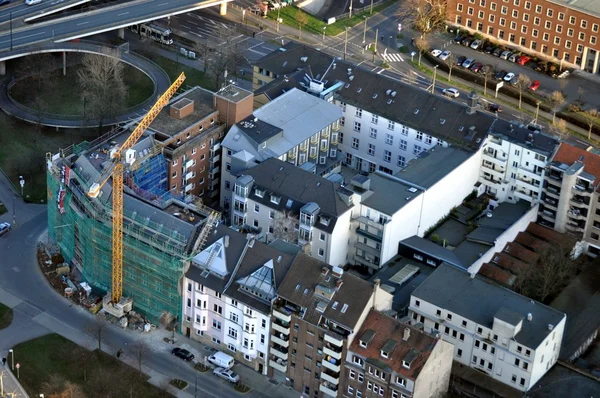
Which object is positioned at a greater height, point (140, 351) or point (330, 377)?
point (330, 377)

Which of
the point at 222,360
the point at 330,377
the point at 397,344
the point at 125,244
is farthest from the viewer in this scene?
the point at 125,244

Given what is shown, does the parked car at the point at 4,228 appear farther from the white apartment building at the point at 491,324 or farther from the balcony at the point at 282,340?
the white apartment building at the point at 491,324

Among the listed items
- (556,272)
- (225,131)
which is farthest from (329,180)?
(556,272)

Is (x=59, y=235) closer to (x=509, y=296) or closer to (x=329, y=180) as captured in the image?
(x=329, y=180)

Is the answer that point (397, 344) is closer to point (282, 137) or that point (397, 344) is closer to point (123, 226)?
point (123, 226)

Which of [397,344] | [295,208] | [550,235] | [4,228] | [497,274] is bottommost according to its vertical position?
[4,228]

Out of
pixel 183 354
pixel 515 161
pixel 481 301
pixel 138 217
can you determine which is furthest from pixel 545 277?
pixel 138 217
